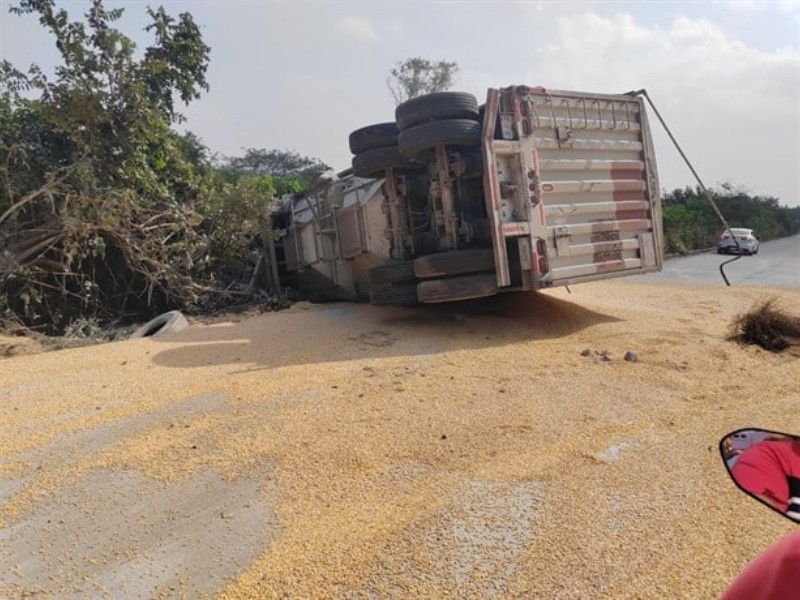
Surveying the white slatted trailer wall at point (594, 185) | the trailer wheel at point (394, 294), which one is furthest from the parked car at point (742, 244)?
the trailer wheel at point (394, 294)

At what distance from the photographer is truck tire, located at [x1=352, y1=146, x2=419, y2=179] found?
5.88m

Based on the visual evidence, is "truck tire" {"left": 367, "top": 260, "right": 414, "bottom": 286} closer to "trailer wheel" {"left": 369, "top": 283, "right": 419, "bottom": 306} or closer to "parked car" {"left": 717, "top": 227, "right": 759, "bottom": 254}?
"trailer wheel" {"left": 369, "top": 283, "right": 419, "bottom": 306}

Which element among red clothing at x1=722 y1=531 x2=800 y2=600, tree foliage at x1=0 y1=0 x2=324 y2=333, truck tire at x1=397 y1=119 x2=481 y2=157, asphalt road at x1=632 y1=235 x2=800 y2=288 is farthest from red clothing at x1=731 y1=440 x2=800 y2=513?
asphalt road at x1=632 y1=235 x2=800 y2=288

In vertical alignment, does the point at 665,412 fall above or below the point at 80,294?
below

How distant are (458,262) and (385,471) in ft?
10.3

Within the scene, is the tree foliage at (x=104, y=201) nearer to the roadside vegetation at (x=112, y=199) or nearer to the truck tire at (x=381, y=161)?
the roadside vegetation at (x=112, y=199)

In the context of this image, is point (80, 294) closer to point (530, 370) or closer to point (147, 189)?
point (147, 189)

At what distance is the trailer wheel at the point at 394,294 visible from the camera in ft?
19.0

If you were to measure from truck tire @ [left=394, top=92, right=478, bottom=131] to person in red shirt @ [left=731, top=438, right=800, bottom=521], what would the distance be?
4.77 meters

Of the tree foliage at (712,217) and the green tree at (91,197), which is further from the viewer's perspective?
the tree foliage at (712,217)

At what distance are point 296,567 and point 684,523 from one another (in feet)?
4.52

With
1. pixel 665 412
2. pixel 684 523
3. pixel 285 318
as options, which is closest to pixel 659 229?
pixel 665 412

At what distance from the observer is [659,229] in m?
6.57

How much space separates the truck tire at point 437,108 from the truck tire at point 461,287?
59.8 inches
